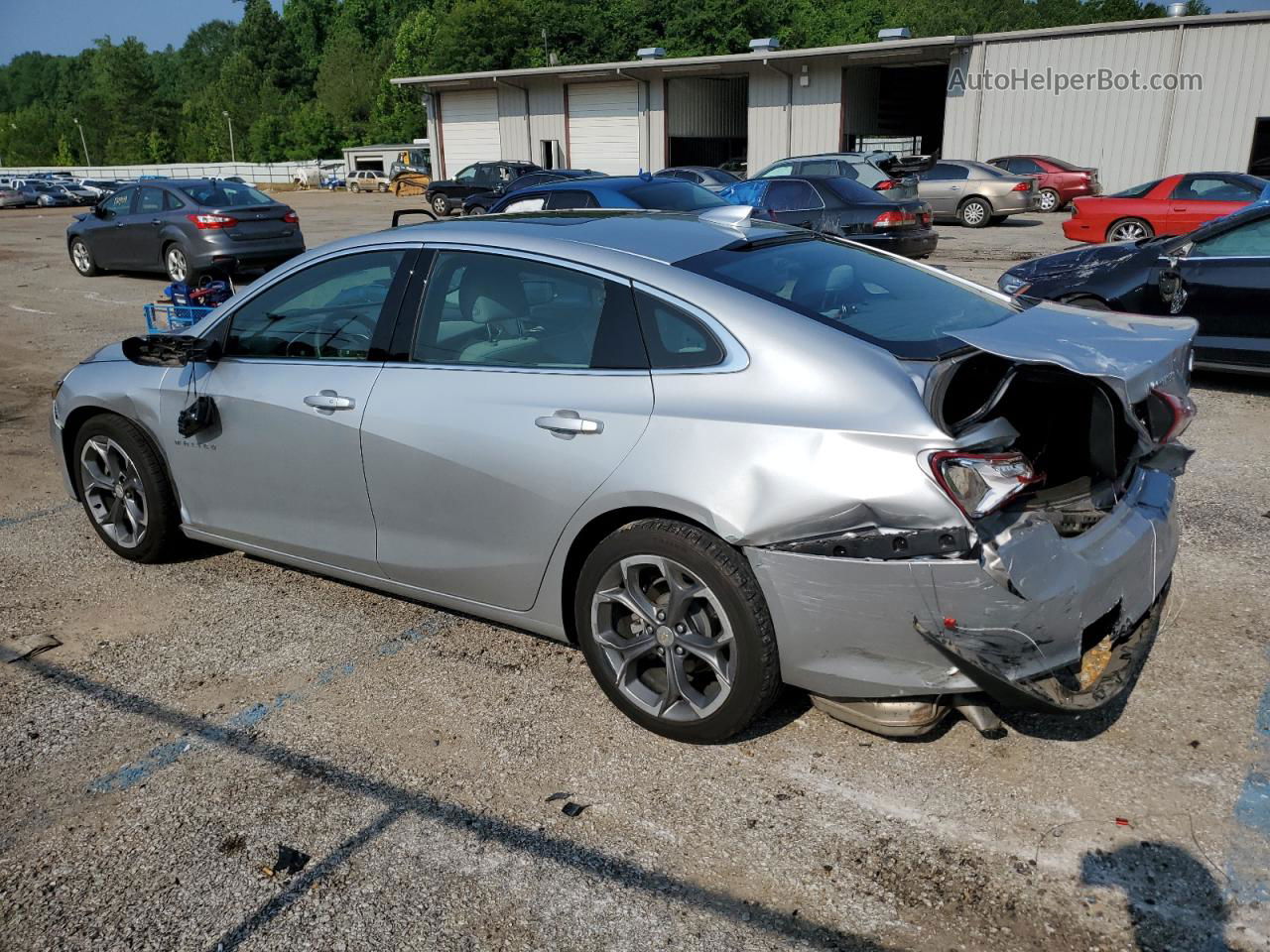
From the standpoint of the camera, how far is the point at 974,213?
2364 cm

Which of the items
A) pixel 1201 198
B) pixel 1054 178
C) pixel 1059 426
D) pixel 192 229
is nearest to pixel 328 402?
pixel 1059 426

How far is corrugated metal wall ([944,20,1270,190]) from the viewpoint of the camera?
2725cm

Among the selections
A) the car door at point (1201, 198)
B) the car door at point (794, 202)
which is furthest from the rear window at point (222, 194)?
the car door at point (1201, 198)

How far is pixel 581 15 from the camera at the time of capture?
79.6 m

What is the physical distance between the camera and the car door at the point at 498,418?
129 inches

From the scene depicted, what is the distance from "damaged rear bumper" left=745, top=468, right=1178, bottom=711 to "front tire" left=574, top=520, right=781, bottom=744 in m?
0.08

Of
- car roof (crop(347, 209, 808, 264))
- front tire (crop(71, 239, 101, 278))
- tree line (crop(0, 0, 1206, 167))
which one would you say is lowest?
front tire (crop(71, 239, 101, 278))

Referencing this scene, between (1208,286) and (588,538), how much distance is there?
6.36m

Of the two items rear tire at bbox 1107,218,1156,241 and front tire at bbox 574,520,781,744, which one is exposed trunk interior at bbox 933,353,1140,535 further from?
rear tire at bbox 1107,218,1156,241

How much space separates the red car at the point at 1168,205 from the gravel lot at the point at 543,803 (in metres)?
14.6

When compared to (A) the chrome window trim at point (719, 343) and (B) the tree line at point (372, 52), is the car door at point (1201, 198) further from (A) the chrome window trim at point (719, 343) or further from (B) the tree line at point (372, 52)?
(B) the tree line at point (372, 52)

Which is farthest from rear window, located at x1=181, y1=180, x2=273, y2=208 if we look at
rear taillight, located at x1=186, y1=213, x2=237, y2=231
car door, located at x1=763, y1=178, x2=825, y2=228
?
car door, located at x1=763, y1=178, x2=825, y2=228

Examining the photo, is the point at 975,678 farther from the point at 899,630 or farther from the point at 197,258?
the point at 197,258

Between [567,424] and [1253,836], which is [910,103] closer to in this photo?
[567,424]
